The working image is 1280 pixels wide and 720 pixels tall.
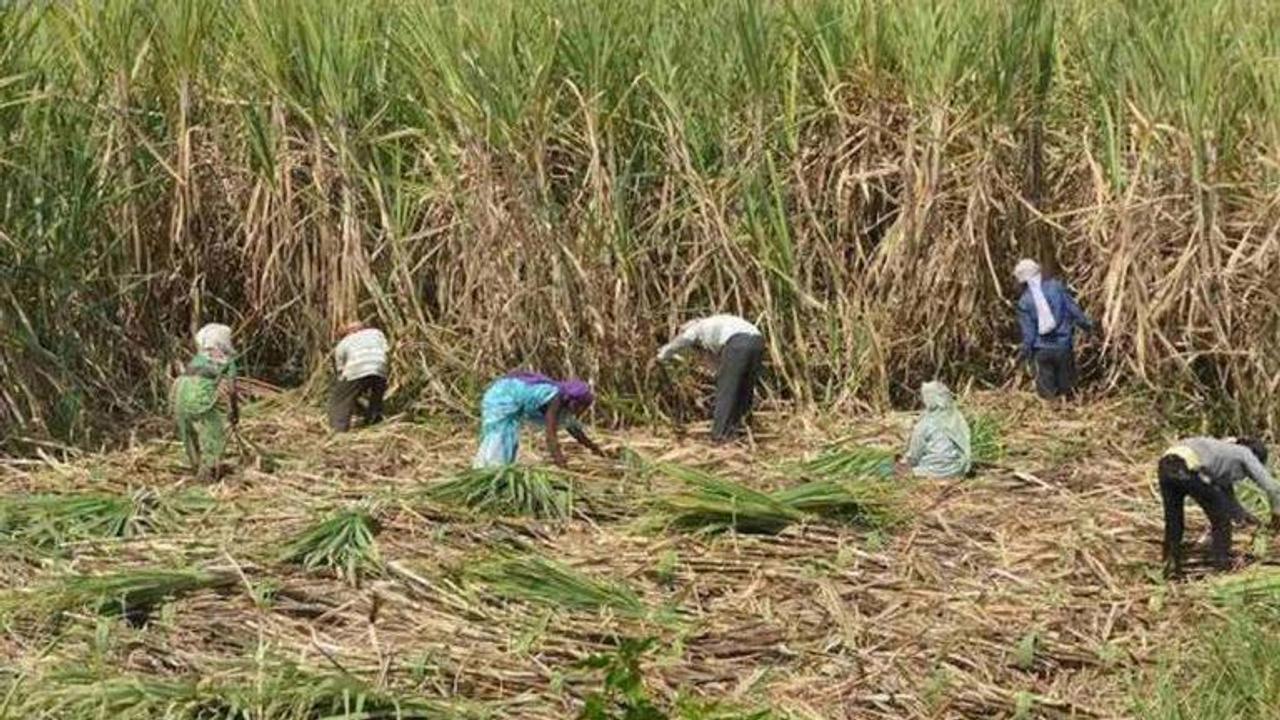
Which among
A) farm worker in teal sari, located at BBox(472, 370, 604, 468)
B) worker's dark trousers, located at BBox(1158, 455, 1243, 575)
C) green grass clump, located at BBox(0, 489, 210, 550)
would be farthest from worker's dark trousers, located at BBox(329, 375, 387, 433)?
worker's dark trousers, located at BBox(1158, 455, 1243, 575)

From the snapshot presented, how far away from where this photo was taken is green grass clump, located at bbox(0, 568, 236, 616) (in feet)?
19.0

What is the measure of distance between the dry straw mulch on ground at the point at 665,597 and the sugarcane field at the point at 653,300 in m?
0.03

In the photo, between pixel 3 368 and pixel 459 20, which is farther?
pixel 459 20

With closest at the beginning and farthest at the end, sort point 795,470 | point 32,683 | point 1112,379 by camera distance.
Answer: point 32,683 → point 795,470 → point 1112,379

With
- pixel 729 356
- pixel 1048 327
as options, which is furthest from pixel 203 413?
pixel 1048 327

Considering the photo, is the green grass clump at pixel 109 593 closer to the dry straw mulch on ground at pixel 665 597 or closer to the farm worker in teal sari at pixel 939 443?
the dry straw mulch on ground at pixel 665 597

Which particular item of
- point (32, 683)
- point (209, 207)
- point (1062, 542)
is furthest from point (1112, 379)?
point (32, 683)

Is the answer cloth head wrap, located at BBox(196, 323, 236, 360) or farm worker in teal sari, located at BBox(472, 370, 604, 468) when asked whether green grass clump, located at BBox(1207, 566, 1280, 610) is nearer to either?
farm worker in teal sari, located at BBox(472, 370, 604, 468)

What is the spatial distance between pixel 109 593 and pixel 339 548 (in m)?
0.85

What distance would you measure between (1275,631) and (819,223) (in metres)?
3.90

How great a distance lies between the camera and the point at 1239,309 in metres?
8.25

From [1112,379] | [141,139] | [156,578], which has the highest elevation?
[141,139]

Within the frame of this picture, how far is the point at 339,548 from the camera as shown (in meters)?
6.41

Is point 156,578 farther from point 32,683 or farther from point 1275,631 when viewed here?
point 1275,631
